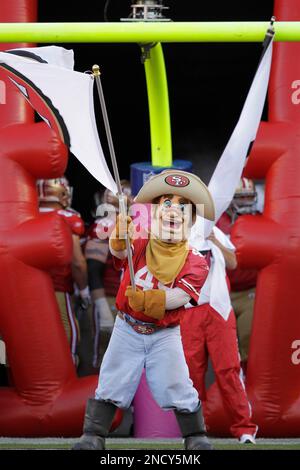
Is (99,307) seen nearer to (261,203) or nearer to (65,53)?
(261,203)

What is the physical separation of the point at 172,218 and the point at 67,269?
1.48 m

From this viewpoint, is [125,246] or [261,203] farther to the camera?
[261,203]

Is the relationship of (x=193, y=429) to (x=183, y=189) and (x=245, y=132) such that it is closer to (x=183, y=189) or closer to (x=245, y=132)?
(x=183, y=189)

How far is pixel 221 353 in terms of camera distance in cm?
483

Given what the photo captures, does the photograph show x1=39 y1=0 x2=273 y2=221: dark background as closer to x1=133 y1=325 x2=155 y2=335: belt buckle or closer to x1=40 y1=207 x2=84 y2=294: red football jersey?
x1=40 y1=207 x2=84 y2=294: red football jersey

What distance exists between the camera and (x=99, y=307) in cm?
546

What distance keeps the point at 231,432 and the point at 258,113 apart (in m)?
1.43

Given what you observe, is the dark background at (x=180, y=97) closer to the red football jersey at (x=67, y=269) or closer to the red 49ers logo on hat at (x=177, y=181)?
the red football jersey at (x=67, y=269)

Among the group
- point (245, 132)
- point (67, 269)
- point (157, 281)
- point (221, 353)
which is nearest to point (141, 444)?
point (221, 353)
